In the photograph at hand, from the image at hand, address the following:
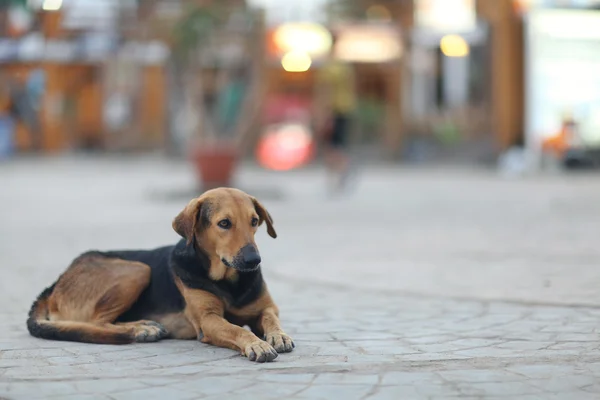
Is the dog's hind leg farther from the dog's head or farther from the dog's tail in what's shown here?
the dog's head

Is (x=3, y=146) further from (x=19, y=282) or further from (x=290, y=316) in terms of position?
(x=290, y=316)

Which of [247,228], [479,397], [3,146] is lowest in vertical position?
[3,146]

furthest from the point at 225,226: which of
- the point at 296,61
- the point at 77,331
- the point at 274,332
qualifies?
the point at 296,61

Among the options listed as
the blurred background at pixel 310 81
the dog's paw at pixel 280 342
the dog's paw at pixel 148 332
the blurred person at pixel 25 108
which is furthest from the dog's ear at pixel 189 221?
the blurred person at pixel 25 108

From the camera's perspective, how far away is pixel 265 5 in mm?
33219

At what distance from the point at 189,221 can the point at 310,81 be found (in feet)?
94.9

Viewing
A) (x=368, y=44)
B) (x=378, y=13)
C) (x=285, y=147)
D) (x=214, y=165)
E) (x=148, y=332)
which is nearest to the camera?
(x=148, y=332)

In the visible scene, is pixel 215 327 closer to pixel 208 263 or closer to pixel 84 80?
pixel 208 263

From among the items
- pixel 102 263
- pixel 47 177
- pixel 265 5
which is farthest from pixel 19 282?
pixel 265 5

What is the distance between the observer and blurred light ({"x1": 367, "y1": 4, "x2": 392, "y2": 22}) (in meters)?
34.3

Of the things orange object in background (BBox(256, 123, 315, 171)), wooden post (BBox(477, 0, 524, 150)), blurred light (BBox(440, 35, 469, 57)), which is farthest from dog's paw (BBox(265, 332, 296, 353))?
blurred light (BBox(440, 35, 469, 57))

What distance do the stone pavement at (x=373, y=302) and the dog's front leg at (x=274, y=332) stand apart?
10 cm

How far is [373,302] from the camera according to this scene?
7.46 metres

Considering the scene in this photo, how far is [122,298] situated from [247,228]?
0.92m
